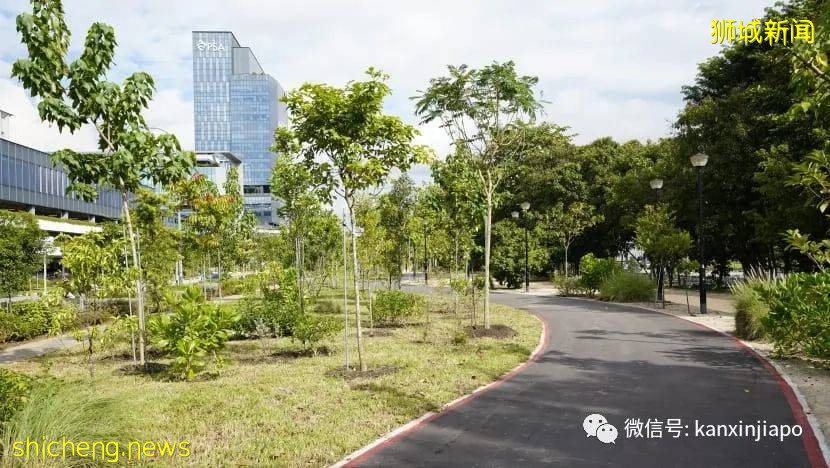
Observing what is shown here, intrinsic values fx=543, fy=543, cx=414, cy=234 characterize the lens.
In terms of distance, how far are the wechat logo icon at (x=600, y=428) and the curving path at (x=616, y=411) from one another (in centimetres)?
9

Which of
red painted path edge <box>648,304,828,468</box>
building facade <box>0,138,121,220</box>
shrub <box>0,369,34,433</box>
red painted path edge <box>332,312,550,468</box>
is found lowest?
red painted path edge <box>648,304,828,468</box>

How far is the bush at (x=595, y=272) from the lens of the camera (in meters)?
28.1

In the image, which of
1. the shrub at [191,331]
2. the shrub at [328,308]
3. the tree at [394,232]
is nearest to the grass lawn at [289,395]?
the shrub at [191,331]

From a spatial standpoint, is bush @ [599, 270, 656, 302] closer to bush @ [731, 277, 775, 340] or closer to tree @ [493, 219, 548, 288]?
tree @ [493, 219, 548, 288]

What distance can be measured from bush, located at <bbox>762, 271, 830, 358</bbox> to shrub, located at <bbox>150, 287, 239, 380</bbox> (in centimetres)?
1023

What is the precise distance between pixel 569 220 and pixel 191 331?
3328 centimetres

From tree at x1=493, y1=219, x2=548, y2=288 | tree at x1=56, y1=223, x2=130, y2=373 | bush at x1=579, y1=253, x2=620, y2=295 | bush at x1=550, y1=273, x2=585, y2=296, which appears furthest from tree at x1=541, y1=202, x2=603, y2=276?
tree at x1=56, y1=223, x2=130, y2=373

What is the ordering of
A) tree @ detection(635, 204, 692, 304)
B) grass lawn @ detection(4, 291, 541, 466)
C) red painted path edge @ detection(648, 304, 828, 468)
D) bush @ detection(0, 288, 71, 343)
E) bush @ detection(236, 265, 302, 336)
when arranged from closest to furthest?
red painted path edge @ detection(648, 304, 828, 468) < grass lawn @ detection(4, 291, 541, 466) < bush @ detection(236, 265, 302, 336) < bush @ detection(0, 288, 71, 343) < tree @ detection(635, 204, 692, 304)

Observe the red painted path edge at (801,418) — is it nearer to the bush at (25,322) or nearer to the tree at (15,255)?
the bush at (25,322)

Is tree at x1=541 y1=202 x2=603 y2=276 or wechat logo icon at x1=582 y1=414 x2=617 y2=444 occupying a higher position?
tree at x1=541 y1=202 x2=603 y2=276

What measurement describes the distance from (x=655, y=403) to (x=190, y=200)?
17245 millimetres

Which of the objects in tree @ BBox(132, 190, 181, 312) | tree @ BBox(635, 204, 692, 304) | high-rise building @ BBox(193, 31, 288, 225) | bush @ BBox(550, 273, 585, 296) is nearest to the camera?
tree @ BBox(132, 190, 181, 312)

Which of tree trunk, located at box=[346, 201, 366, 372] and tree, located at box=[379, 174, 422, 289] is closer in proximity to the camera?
tree trunk, located at box=[346, 201, 366, 372]

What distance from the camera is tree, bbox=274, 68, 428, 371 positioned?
9.77 meters
